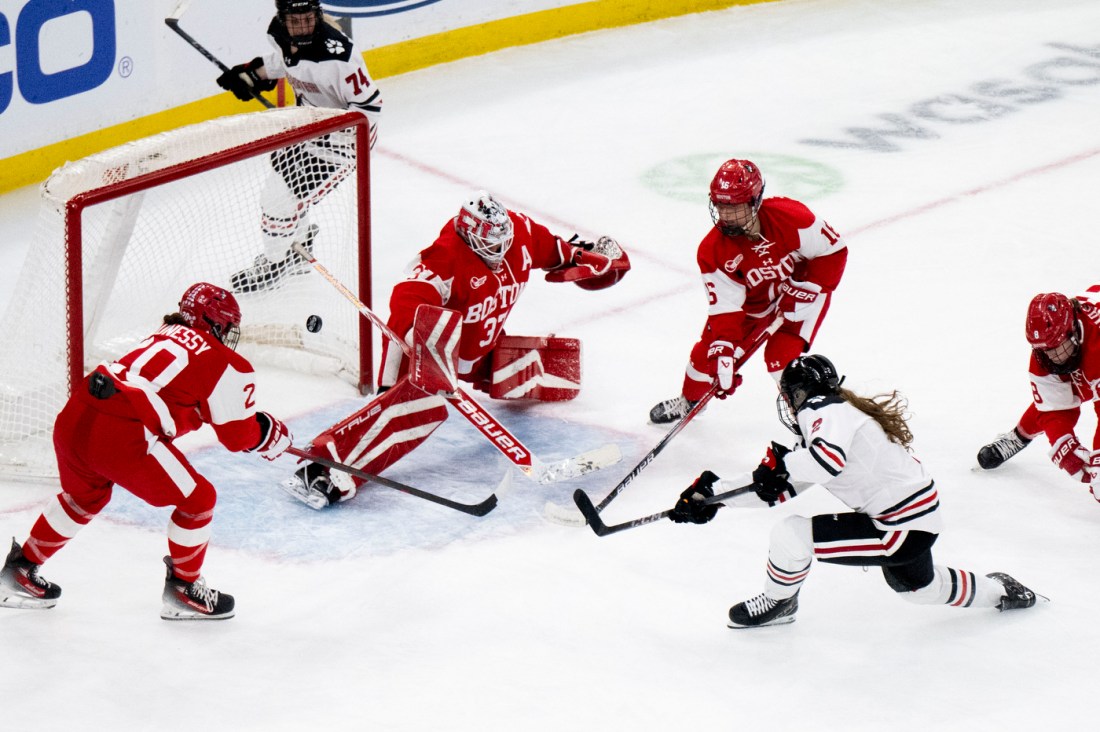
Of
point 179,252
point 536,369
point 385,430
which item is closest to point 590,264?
point 536,369

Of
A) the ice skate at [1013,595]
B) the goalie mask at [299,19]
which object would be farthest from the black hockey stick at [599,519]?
the goalie mask at [299,19]

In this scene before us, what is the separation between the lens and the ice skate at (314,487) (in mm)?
4043

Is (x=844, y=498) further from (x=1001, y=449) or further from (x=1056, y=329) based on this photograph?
(x=1001, y=449)

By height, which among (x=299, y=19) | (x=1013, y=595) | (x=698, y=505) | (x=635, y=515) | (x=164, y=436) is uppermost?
(x=299, y=19)

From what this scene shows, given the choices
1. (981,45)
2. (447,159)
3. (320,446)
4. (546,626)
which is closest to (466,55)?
(447,159)

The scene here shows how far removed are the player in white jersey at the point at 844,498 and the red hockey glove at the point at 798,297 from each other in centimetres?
92

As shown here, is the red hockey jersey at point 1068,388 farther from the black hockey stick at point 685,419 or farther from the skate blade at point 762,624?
the skate blade at point 762,624

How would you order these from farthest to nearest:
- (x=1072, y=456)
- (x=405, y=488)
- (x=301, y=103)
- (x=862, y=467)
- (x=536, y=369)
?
(x=301, y=103)
(x=536, y=369)
(x=1072, y=456)
(x=405, y=488)
(x=862, y=467)

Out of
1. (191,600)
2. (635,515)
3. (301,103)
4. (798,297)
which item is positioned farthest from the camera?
(301,103)

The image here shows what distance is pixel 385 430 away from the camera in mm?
4172

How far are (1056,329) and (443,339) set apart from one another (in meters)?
1.61

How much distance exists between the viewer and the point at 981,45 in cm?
800

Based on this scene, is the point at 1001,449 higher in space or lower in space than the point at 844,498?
lower

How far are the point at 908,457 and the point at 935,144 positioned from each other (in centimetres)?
377
